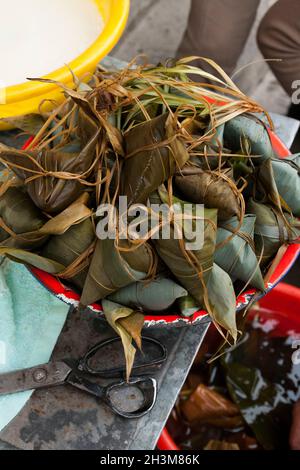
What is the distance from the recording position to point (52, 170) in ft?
1.79

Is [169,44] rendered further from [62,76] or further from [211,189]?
[211,189]

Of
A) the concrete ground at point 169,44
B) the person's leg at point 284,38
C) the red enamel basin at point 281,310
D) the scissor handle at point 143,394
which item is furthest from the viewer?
the concrete ground at point 169,44

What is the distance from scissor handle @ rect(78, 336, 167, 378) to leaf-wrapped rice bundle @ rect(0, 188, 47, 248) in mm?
165

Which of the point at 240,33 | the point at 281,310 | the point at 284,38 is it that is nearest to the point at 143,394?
the point at 281,310

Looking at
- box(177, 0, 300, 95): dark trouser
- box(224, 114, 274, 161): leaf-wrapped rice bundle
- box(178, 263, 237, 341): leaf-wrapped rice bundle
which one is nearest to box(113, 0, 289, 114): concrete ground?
box(177, 0, 300, 95): dark trouser

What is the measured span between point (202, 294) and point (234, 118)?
203 mm

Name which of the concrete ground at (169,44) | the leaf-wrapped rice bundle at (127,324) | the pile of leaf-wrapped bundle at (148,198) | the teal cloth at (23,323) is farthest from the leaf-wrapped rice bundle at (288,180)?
the concrete ground at (169,44)

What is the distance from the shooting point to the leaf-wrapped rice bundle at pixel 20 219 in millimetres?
551

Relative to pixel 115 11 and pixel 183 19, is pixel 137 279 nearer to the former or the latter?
pixel 115 11

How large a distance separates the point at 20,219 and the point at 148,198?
14cm

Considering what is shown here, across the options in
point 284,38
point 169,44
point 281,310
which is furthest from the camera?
point 169,44

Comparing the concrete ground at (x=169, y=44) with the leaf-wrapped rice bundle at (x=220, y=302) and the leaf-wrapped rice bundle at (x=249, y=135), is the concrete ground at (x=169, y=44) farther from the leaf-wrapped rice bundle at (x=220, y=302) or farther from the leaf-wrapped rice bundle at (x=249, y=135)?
the leaf-wrapped rice bundle at (x=220, y=302)

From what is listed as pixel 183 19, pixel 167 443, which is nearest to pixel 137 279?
pixel 167 443

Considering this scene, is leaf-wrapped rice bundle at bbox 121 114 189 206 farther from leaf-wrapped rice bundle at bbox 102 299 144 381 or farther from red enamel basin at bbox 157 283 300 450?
red enamel basin at bbox 157 283 300 450
